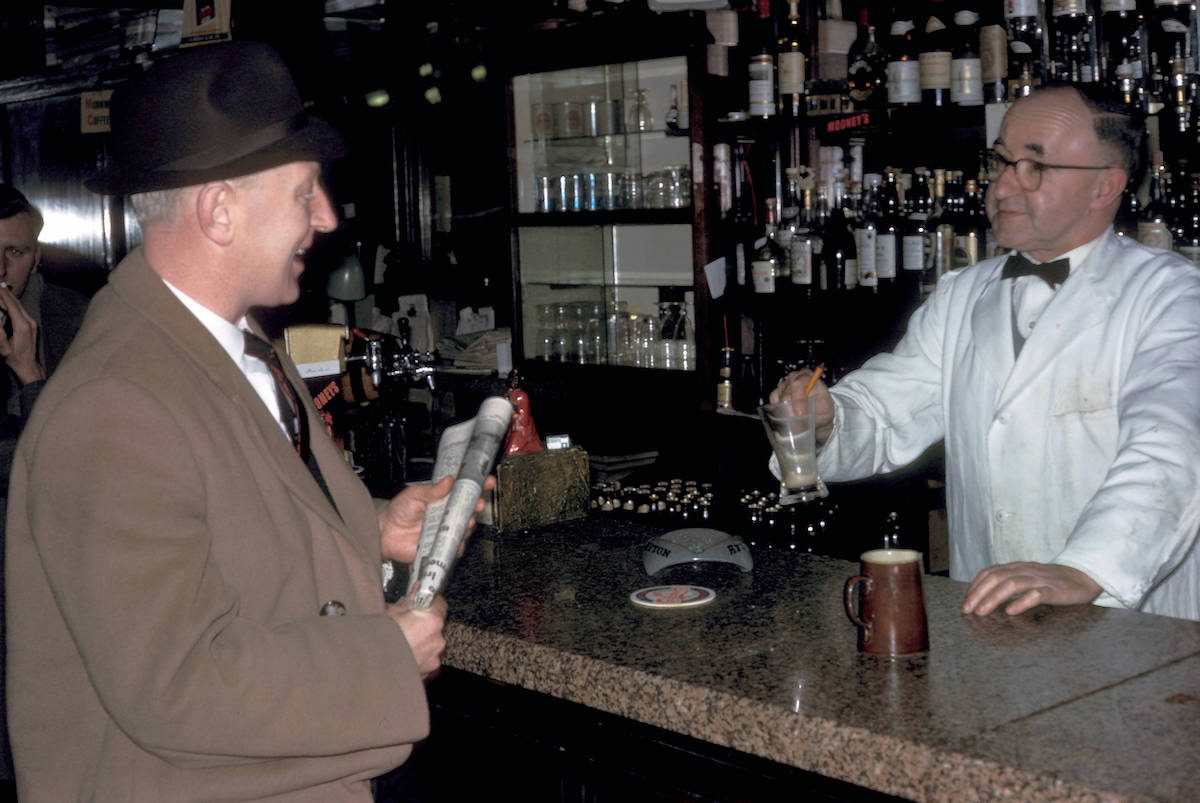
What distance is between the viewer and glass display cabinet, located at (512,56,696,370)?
16.6 feet

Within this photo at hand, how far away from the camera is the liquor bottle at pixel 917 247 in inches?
165

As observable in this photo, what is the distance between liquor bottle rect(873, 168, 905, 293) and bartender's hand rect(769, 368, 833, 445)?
1645 mm

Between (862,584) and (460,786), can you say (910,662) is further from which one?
(460,786)

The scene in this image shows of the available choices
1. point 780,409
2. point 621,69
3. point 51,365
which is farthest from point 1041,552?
point 51,365

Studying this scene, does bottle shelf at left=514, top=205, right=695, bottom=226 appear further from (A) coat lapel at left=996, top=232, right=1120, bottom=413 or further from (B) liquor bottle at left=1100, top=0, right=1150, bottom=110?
(A) coat lapel at left=996, top=232, right=1120, bottom=413

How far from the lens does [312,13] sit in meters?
4.64

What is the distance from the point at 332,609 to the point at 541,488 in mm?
1215

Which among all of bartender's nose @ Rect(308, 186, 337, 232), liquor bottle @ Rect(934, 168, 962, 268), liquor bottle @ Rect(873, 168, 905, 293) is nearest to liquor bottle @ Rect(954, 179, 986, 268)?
liquor bottle @ Rect(934, 168, 962, 268)

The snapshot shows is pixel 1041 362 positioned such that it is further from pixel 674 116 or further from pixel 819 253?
pixel 674 116

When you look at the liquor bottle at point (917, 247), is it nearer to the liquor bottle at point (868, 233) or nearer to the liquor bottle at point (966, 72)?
the liquor bottle at point (868, 233)

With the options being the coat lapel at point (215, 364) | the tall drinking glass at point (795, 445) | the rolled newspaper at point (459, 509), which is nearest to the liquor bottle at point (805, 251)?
the tall drinking glass at point (795, 445)

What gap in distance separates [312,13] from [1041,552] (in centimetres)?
331

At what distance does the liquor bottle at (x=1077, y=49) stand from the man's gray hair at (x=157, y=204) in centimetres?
301

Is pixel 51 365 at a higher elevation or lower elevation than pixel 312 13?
lower
